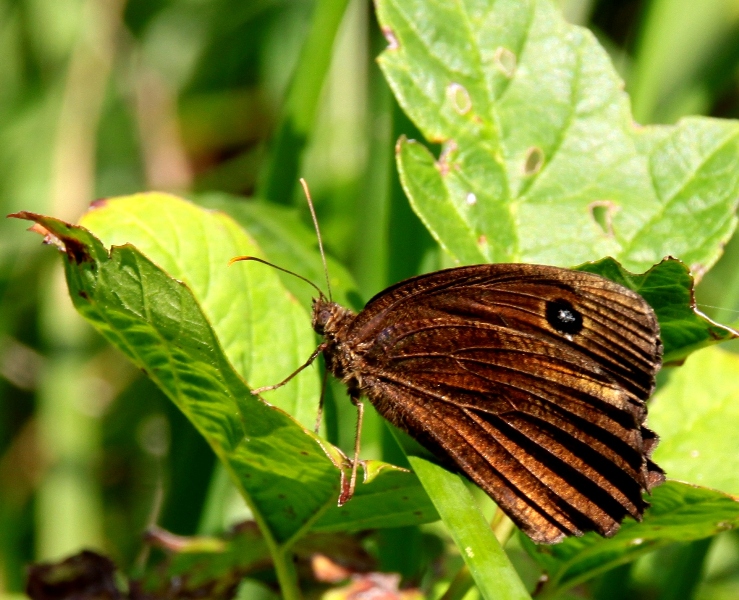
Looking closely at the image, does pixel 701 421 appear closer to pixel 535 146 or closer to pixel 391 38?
pixel 535 146

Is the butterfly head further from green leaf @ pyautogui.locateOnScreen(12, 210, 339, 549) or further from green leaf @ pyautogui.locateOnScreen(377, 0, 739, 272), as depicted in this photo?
green leaf @ pyautogui.locateOnScreen(12, 210, 339, 549)

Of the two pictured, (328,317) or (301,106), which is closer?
(328,317)

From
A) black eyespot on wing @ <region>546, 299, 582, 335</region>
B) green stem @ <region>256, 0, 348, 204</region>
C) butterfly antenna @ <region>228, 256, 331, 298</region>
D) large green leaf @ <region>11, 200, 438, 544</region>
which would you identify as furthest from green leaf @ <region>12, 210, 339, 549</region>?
green stem @ <region>256, 0, 348, 204</region>

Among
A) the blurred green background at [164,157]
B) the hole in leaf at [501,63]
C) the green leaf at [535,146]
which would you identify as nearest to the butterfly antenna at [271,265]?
the blurred green background at [164,157]

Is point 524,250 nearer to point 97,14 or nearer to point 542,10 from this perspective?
point 542,10

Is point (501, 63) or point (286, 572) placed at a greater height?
point (501, 63)

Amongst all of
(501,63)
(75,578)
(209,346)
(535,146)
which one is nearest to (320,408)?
(209,346)

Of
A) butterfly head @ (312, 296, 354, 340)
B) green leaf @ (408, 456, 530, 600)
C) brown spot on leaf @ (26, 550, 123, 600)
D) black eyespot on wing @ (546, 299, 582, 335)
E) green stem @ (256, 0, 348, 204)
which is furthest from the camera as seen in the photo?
green stem @ (256, 0, 348, 204)

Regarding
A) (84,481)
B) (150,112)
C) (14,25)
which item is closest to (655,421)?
(84,481)
